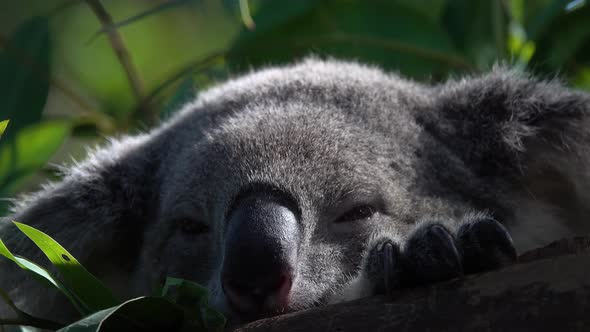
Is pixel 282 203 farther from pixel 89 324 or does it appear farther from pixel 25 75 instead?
pixel 25 75

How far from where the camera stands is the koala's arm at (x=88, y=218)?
2693mm

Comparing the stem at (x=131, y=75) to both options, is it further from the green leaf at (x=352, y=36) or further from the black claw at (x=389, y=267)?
the black claw at (x=389, y=267)

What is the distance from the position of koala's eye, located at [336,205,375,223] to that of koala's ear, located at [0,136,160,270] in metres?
0.78

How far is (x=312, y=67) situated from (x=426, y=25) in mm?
867

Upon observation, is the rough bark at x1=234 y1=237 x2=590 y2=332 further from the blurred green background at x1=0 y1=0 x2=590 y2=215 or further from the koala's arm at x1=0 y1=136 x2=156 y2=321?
the blurred green background at x1=0 y1=0 x2=590 y2=215

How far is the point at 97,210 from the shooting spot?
280 centimetres

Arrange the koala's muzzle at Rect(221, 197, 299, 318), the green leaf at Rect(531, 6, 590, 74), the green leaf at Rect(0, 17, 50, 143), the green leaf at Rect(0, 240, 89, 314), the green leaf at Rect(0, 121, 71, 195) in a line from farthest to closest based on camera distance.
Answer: the green leaf at Rect(531, 6, 590, 74) → the green leaf at Rect(0, 121, 71, 195) → the green leaf at Rect(0, 17, 50, 143) → the koala's muzzle at Rect(221, 197, 299, 318) → the green leaf at Rect(0, 240, 89, 314)

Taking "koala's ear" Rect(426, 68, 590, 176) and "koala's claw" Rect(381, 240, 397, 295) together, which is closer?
"koala's claw" Rect(381, 240, 397, 295)

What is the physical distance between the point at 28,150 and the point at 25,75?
39 centimetres

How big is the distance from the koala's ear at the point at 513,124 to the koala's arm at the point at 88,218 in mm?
1028

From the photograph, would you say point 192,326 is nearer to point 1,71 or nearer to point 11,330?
point 11,330

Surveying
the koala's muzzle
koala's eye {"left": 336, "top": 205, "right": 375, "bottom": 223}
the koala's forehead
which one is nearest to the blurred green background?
the koala's forehead

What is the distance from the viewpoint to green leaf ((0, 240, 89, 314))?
5.93 feet

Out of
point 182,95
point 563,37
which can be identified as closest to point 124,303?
point 182,95
